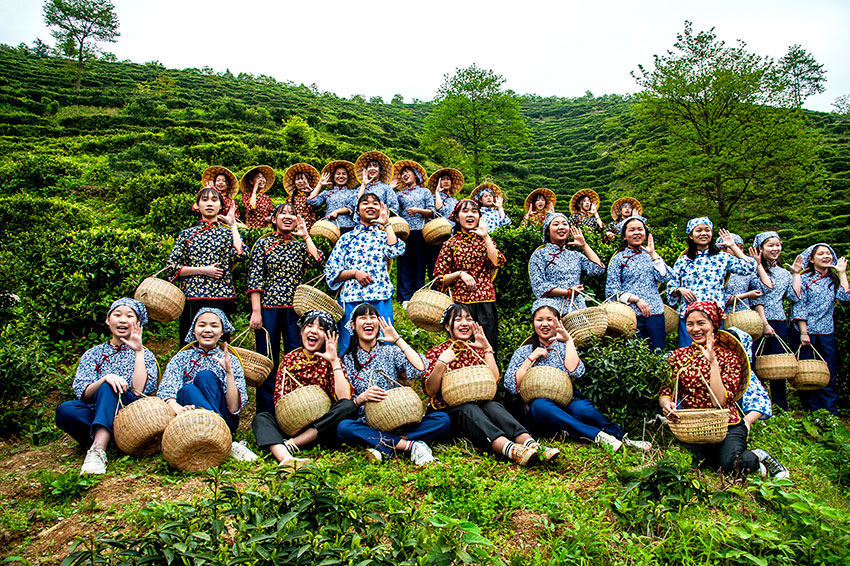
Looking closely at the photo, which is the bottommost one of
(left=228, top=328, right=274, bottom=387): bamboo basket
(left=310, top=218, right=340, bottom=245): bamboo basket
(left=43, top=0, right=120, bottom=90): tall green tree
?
(left=228, top=328, right=274, bottom=387): bamboo basket

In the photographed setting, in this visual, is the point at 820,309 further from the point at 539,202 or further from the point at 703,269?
the point at 539,202

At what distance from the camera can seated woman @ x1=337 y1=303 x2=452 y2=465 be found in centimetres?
375

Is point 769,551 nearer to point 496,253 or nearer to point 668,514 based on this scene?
point 668,514

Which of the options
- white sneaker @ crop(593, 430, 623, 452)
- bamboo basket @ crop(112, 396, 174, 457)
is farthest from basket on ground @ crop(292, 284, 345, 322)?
white sneaker @ crop(593, 430, 623, 452)

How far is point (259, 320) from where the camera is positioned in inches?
187

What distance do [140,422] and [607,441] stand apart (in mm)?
3443

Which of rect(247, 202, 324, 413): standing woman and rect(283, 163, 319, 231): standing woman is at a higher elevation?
rect(283, 163, 319, 231): standing woman

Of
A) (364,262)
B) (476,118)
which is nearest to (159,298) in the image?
(364,262)

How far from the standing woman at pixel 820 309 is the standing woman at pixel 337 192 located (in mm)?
5486

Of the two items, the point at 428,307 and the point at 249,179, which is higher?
the point at 249,179

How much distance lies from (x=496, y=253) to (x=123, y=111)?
84.7 ft

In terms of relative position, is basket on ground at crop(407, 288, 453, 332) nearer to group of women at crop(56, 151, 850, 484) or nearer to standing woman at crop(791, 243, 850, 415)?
group of women at crop(56, 151, 850, 484)

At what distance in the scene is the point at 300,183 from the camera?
7246 mm

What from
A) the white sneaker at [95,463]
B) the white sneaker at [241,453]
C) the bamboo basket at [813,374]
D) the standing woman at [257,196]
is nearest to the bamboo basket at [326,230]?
the standing woman at [257,196]
